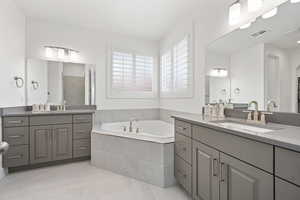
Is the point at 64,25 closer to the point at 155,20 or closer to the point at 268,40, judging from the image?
the point at 155,20

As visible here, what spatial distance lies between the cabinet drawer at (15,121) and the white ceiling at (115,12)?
175 cm

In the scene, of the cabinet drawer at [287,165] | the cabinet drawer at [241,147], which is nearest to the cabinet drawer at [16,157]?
the cabinet drawer at [241,147]

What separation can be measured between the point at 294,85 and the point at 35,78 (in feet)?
12.1

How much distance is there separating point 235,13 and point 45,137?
3066 mm

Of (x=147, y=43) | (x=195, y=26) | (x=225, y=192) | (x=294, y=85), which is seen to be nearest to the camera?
(x=225, y=192)

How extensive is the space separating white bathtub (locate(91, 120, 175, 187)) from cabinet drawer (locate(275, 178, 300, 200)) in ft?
4.10

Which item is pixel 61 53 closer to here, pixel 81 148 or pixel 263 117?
pixel 81 148

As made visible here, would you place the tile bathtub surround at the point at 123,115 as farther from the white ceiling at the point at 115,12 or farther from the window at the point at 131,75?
the white ceiling at the point at 115,12

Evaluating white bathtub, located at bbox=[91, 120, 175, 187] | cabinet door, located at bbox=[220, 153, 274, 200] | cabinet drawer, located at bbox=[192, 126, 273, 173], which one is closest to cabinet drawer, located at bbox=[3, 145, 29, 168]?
white bathtub, located at bbox=[91, 120, 175, 187]

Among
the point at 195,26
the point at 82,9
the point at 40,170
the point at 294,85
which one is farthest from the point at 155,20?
the point at 40,170

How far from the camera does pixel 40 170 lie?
2443 millimetres

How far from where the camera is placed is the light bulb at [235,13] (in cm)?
172

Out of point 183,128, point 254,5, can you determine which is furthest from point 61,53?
point 254,5

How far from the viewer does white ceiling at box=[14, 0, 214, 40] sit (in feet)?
7.84
